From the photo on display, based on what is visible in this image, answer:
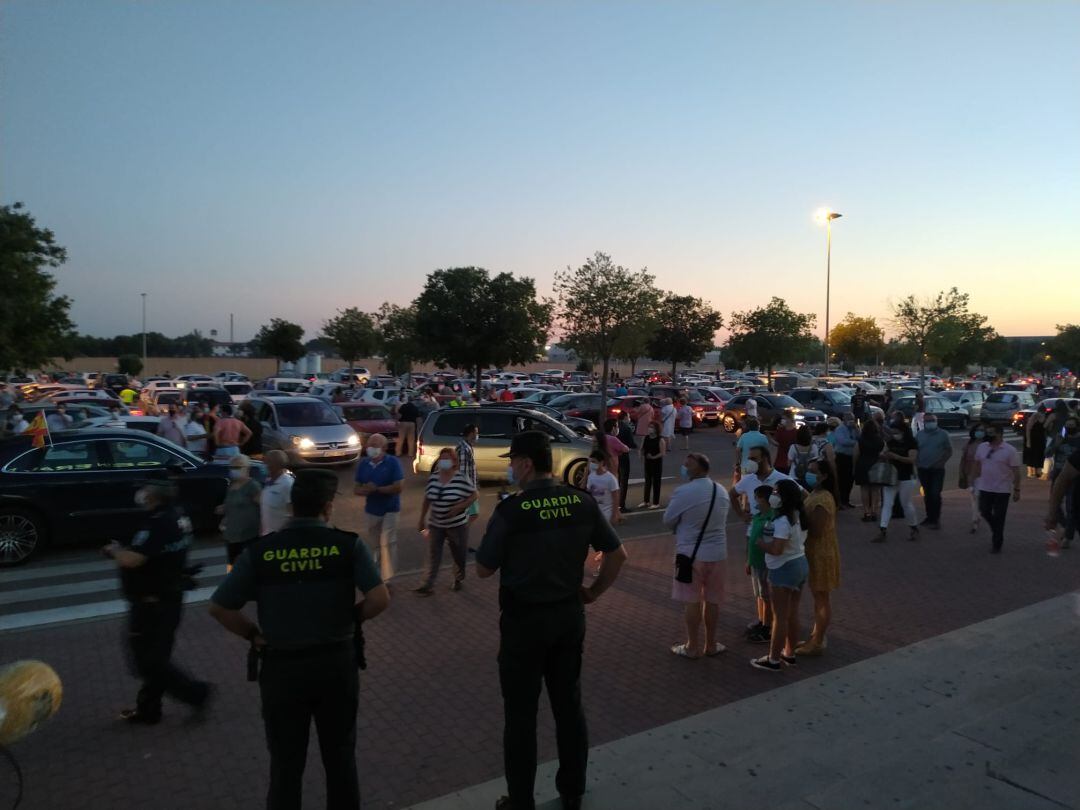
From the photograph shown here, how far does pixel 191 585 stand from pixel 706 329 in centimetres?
4523

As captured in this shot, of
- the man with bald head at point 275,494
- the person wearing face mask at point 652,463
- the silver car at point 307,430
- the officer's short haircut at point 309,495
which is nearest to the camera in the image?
the officer's short haircut at point 309,495

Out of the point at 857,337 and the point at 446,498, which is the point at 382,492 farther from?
the point at 857,337

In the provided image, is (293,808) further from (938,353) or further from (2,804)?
(938,353)

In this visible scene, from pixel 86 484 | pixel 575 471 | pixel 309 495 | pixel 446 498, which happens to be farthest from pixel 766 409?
pixel 309 495

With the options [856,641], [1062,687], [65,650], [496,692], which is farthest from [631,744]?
[65,650]

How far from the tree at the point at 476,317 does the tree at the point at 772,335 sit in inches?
692

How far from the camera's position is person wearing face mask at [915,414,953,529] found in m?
10.9

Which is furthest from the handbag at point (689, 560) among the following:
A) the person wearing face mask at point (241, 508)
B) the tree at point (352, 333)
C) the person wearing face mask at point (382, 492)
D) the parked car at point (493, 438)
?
the tree at point (352, 333)

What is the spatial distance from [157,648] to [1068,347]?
86.3 meters

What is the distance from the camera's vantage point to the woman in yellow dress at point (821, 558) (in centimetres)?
605

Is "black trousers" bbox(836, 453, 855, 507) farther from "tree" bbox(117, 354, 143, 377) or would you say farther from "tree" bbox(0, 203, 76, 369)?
"tree" bbox(117, 354, 143, 377)

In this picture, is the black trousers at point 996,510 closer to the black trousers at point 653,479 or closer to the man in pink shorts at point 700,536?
the black trousers at point 653,479

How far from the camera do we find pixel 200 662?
6.15 metres

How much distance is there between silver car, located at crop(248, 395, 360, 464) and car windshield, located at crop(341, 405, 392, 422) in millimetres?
3025
